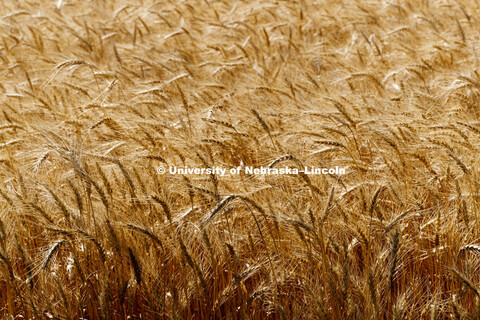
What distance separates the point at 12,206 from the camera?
209cm

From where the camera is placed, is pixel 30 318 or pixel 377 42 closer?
pixel 30 318

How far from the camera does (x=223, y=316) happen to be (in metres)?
2.23

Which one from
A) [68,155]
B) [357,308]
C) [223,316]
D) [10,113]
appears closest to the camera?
[357,308]

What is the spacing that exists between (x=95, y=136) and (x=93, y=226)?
0.88 metres

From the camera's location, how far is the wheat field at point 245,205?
200cm

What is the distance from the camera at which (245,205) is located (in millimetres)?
2156

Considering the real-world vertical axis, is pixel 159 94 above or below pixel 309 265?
above

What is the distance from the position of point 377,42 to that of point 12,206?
11.9ft

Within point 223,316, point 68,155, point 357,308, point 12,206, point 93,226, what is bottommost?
point 223,316

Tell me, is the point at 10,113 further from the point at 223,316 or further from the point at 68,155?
the point at 223,316

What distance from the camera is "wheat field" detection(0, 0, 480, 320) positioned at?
2.00m

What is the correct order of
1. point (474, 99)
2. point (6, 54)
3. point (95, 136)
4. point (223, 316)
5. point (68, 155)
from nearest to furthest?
point (68, 155), point (223, 316), point (95, 136), point (474, 99), point (6, 54)

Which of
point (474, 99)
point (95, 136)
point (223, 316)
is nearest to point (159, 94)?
point (95, 136)

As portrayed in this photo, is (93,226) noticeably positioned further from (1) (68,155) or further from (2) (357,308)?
(2) (357,308)
